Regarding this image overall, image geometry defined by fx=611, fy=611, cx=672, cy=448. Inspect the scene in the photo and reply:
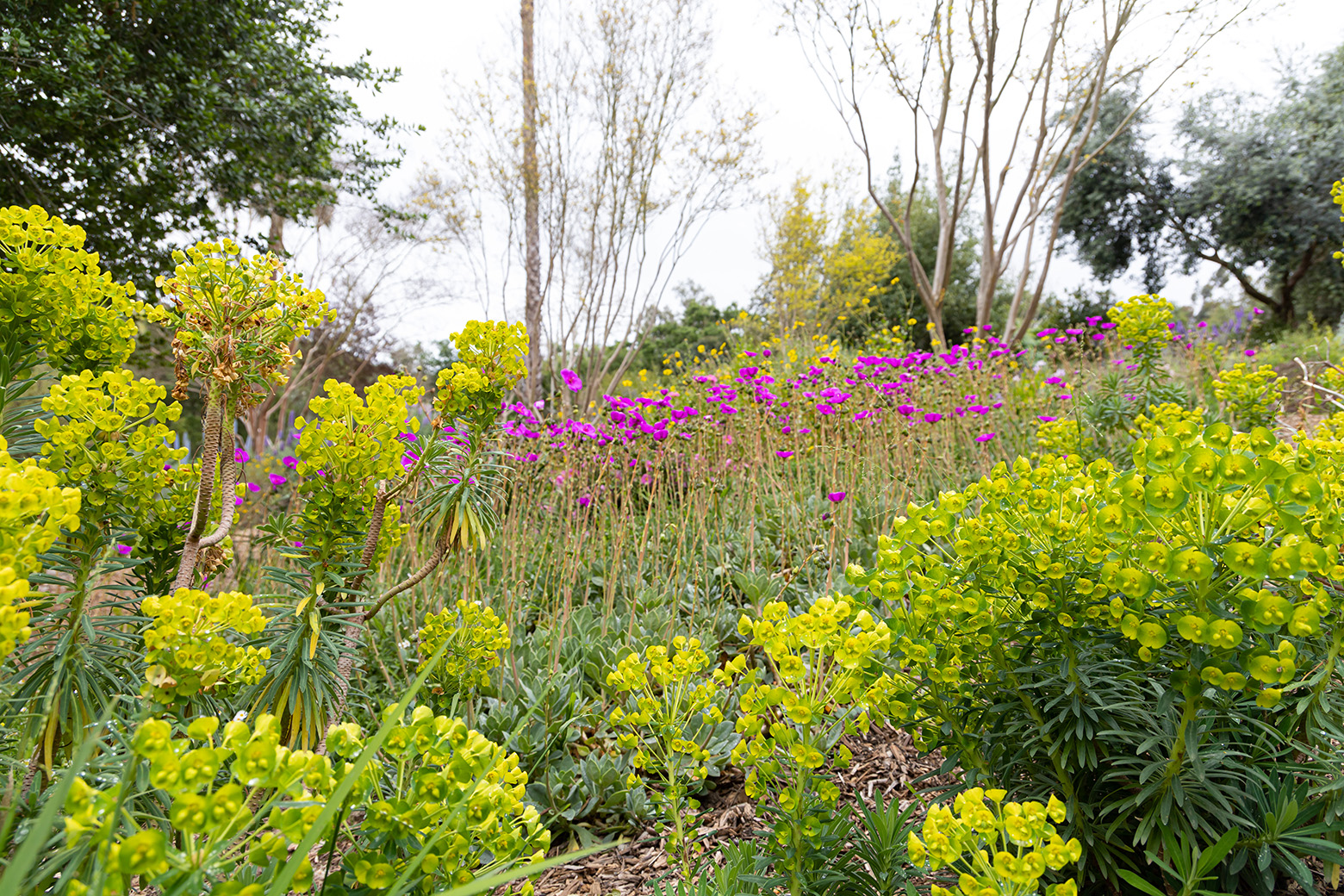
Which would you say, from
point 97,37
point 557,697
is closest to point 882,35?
point 97,37

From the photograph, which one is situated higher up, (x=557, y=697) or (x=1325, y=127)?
(x=1325, y=127)

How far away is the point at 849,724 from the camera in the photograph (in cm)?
120

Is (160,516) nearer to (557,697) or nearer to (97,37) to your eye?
(557,697)

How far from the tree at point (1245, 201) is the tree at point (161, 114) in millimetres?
16356

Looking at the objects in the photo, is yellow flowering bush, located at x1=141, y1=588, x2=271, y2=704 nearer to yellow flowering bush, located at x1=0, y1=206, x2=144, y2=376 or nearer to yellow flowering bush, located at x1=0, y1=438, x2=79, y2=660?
yellow flowering bush, located at x1=0, y1=438, x2=79, y2=660

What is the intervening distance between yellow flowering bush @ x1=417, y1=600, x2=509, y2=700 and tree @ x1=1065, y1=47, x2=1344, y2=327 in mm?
17647

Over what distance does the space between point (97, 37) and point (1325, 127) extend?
64.1 ft

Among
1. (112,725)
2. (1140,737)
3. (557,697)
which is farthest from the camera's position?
(557,697)

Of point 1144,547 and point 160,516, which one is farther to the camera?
point 160,516

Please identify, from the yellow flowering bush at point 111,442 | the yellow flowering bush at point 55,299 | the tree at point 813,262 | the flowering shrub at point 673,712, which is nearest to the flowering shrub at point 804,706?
the flowering shrub at point 673,712

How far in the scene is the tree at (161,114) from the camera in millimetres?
4410

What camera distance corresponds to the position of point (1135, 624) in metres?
1.02

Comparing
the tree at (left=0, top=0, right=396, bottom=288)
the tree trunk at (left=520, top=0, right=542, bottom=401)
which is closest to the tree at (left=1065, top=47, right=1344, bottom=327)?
the tree trunk at (left=520, top=0, right=542, bottom=401)

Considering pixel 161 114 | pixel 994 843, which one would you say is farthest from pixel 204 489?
pixel 161 114
